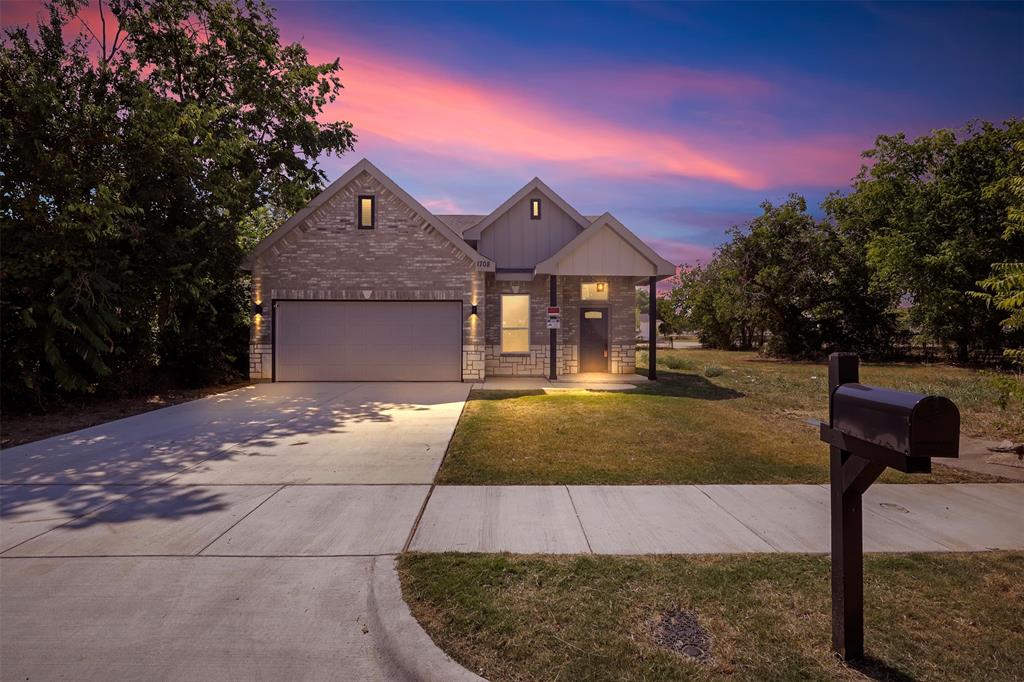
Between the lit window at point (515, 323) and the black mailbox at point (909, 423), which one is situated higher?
the lit window at point (515, 323)

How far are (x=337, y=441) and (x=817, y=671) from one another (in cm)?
706

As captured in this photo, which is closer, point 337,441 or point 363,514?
point 363,514

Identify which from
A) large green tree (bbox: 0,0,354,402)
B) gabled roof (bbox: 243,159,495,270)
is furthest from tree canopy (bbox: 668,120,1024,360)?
large green tree (bbox: 0,0,354,402)

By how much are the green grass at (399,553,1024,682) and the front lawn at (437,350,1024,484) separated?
2206 mm

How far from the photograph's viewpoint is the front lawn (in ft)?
20.7

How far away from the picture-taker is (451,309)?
1636cm

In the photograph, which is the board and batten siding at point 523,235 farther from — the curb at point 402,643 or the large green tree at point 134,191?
the curb at point 402,643

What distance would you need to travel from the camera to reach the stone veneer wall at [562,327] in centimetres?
1748

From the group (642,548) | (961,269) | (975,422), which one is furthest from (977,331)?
(642,548)

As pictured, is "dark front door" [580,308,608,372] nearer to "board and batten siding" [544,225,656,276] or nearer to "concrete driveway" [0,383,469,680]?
"board and batten siding" [544,225,656,276]

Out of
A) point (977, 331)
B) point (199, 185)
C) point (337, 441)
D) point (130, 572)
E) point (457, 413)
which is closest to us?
point (130, 572)

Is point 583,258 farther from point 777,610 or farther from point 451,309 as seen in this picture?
point 777,610

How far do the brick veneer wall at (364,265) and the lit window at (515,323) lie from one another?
5.04 feet

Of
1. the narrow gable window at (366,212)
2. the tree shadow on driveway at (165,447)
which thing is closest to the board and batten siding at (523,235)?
the narrow gable window at (366,212)
